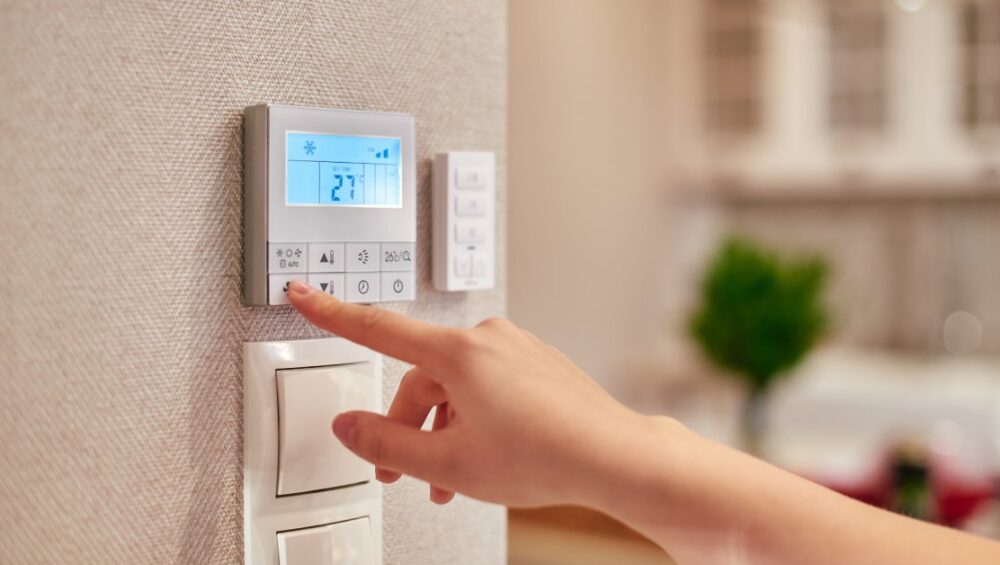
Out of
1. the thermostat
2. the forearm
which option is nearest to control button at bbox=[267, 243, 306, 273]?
the thermostat

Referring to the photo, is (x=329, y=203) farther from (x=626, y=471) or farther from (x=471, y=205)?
(x=626, y=471)

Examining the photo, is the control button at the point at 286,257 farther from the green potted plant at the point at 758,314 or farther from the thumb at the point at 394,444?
the green potted plant at the point at 758,314

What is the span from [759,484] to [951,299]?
12.0 ft

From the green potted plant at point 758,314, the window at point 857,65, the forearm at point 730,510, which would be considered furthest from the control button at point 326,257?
the window at point 857,65

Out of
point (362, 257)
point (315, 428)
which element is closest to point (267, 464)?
point (315, 428)

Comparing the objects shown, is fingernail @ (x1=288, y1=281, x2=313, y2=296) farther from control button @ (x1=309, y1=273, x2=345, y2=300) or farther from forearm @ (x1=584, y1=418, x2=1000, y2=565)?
forearm @ (x1=584, y1=418, x2=1000, y2=565)

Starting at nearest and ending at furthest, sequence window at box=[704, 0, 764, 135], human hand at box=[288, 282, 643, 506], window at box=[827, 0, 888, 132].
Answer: human hand at box=[288, 282, 643, 506] < window at box=[827, 0, 888, 132] < window at box=[704, 0, 764, 135]

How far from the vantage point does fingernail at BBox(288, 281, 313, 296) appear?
54 centimetres

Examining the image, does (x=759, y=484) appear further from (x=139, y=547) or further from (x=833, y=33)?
(x=833, y=33)

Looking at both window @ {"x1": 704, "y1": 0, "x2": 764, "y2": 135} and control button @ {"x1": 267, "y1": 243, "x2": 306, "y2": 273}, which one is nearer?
control button @ {"x1": 267, "y1": 243, "x2": 306, "y2": 273}

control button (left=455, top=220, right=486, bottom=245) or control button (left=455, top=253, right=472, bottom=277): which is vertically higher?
control button (left=455, top=220, right=486, bottom=245)

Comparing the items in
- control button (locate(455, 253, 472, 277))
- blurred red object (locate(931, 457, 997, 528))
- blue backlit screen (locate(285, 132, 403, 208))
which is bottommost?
blurred red object (locate(931, 457, 997, 528))

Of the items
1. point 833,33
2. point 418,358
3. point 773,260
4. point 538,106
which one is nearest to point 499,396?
point 418,358

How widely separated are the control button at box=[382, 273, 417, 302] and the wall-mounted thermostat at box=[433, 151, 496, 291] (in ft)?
0.12
